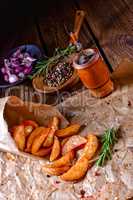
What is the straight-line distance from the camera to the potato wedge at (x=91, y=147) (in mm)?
1257

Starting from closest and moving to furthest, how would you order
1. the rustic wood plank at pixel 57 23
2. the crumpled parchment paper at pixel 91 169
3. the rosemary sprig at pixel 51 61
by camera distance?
the crumpled parchment paper at pixel 91 169 < the rosemary sprig at pixel 51 61 < the rustic wood plank at pixel 57 23

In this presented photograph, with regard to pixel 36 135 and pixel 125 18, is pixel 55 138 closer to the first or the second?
pixel 36 135

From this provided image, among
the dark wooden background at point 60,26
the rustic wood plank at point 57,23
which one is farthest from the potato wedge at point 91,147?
the rustic wood plank at point 57,23

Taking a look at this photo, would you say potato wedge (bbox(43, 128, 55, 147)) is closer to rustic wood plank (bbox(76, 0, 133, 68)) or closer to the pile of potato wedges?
the pile of potato wedges

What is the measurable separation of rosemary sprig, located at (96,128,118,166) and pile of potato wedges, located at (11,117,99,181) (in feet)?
0.08

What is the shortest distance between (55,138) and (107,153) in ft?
0.61

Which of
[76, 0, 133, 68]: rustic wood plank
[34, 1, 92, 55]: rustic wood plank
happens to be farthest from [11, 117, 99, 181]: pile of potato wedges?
[34, 1, 92, 55]: rustic wood plank

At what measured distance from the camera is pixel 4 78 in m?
1.70

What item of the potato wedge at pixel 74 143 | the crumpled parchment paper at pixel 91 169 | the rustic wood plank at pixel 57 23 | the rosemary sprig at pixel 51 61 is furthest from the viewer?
the rustic wood plank at pixel 57 23

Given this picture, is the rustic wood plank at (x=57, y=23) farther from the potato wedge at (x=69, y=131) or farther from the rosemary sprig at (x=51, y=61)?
the potato wedge at (x=69, y=131)

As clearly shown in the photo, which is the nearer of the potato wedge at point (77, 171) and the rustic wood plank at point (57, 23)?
the potato wedge at point (77, 171)

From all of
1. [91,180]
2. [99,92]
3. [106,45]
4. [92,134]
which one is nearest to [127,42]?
[106,45]

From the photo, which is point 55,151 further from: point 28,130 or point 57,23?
point 57,23

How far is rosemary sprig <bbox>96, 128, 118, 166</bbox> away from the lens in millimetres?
1232
